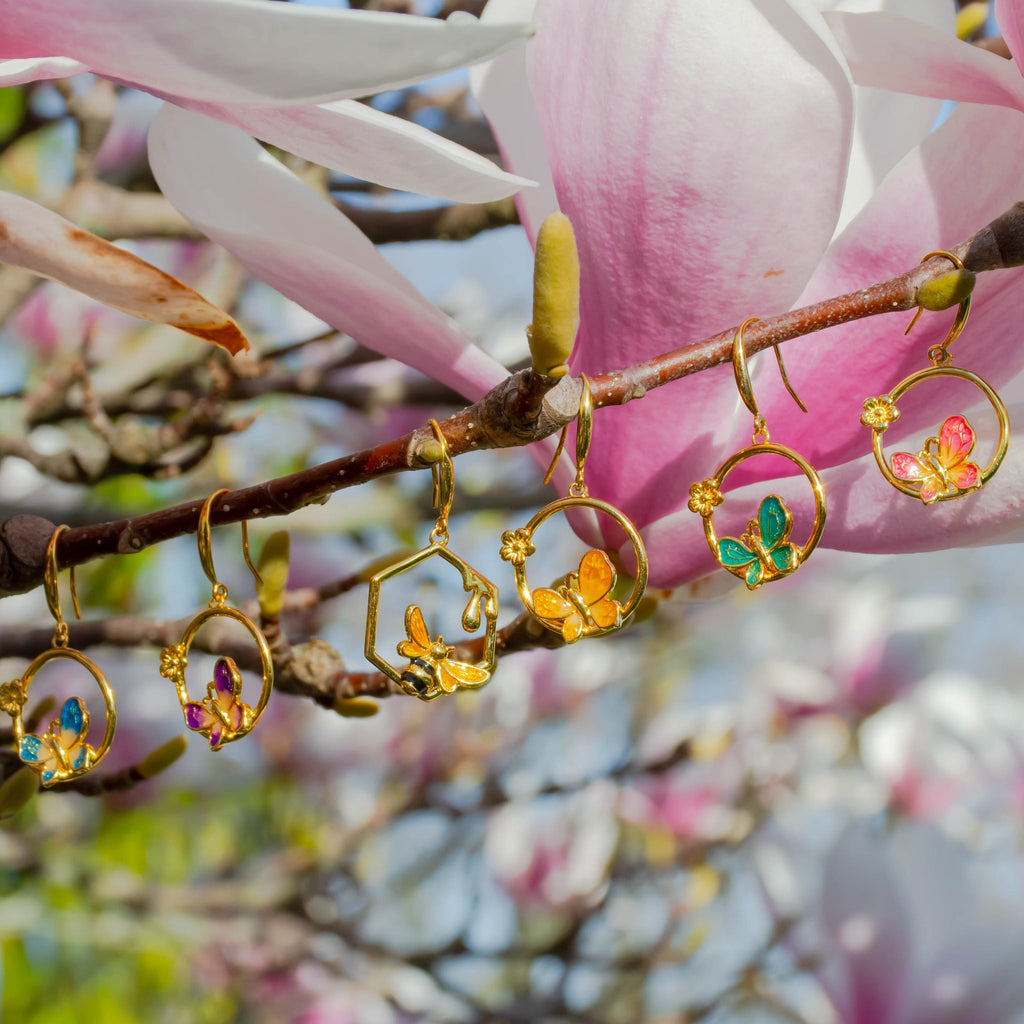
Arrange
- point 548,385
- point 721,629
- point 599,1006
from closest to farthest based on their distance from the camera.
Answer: point 548,385
point 599,1006
point 721,629

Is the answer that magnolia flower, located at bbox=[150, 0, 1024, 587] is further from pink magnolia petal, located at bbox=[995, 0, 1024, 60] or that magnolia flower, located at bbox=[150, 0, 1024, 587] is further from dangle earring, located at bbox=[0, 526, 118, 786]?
dangle earring, located at bbox=[0, 526, 118, 786]

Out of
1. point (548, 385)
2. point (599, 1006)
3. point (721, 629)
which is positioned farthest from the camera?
point (721, 629)

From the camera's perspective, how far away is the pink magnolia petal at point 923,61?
221 mm

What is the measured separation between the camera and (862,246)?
0.87 feet

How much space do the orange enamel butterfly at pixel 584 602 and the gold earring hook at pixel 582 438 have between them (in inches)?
0.8

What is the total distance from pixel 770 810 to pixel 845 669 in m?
0.21

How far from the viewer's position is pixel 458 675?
275 millimetres

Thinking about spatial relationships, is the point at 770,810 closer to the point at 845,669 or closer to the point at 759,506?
the point at 845,669

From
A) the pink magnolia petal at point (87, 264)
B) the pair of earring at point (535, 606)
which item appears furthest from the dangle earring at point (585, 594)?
the pink magnolia petal at point (87, 264)

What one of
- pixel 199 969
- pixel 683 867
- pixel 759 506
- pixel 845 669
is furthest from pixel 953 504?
pixel 199 969

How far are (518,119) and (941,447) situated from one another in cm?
16

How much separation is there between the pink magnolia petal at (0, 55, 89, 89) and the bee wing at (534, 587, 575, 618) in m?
0.17

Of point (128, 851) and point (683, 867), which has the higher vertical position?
point (683, 867)

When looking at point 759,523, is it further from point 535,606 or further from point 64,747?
point 64,747
